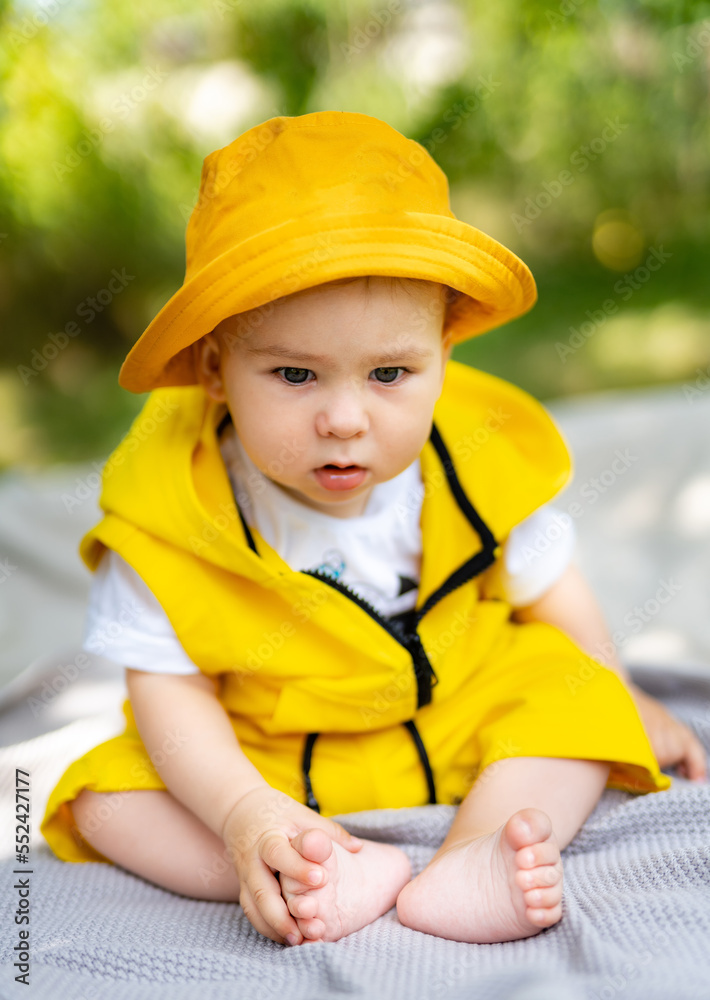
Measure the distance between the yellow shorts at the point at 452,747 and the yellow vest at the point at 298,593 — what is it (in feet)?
0.03

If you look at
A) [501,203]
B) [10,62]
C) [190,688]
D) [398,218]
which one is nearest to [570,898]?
[190,688]

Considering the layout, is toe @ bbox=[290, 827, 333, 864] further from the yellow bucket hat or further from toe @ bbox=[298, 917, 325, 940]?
the yellow bucket hat

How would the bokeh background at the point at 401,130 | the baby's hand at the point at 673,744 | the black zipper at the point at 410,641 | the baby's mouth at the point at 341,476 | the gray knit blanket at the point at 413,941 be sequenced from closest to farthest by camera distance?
1. the gray knit blanket at the point at 413,941
2. the baby's mouth at the point at 341,476
3. the black zipper at the point at 410,641
4. the baby's hand at the point at 673,744
5. the bokeh background at the point at 401,130

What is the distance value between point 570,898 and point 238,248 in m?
0.76

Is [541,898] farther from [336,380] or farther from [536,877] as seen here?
[336,380]

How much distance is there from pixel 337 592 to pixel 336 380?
280 millimetres

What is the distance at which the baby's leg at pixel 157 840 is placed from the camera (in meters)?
1.15

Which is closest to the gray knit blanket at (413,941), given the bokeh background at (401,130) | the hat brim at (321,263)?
the hat brim at (321,263)

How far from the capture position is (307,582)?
115 centimetres

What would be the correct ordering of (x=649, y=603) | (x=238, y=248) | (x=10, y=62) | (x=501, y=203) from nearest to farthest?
(x=238, y=248) < (x=649, y=603) < (x=10, y=62) < (x=501, y=203)

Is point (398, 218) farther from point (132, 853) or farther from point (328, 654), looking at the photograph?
point (132, 853)

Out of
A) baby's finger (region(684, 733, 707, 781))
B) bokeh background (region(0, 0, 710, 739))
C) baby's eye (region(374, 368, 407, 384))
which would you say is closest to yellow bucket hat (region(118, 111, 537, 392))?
baby's eye (region(374, 368, 407, 384))

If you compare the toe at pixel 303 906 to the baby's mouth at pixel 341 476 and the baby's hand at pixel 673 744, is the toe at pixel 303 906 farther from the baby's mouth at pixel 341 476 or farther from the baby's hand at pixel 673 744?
the baby's hand at pixel 673 744

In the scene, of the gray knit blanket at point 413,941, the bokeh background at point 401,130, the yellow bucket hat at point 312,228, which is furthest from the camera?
the bokeh background at point 401,130
